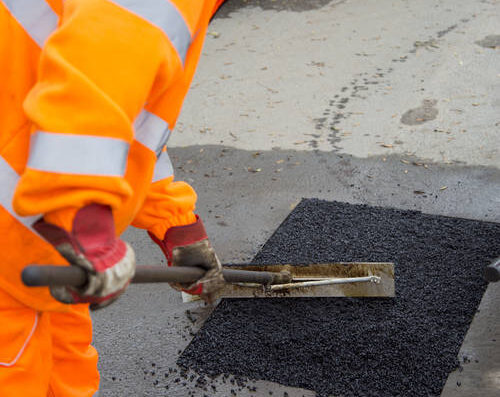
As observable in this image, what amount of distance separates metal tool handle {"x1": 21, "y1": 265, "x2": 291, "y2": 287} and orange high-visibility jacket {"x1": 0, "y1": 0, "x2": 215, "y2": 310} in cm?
12

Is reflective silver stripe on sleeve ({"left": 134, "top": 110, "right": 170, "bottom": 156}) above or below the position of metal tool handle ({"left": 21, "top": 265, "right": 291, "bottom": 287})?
above

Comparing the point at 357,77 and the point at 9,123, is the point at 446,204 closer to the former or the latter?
the point at 357,77

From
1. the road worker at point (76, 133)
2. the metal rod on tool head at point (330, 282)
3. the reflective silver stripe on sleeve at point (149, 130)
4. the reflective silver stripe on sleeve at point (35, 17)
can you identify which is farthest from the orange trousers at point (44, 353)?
the metal rod on tool head at point (330, 282)

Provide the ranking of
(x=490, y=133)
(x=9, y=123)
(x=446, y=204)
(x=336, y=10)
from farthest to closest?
(x=336, y=10), (x=490, y=133), (x=446, y=204), (x=9, y=123)

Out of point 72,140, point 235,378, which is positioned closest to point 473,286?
point 235,378

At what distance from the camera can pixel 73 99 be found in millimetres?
1389

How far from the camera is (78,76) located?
4.54 ft

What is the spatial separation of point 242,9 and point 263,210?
188 inches

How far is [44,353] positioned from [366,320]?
1.78 metres

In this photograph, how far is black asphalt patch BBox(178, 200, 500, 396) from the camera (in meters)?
2.89

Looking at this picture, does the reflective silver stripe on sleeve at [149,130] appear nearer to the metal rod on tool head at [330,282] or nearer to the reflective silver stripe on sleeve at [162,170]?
the reflective silver stripe on sleeve at [162,170]

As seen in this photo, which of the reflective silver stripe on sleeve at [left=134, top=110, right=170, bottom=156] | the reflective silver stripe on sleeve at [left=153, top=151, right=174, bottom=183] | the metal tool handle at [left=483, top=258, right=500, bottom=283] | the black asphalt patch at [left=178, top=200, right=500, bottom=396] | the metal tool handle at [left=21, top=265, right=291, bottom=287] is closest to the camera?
the metal tool handle at [left=21, top=265, right=291, bottom=287]

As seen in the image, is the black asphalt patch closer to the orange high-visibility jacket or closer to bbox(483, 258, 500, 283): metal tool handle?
bbox(483, 258, 500, 283): metal tool handle

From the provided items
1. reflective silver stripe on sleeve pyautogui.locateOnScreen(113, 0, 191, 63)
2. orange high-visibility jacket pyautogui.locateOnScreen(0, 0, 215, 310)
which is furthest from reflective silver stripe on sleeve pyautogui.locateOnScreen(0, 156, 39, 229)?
reflective silver stripe on sleeve pyautogui.locateOnScreen(113, 0, 191, 63)
